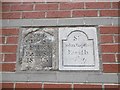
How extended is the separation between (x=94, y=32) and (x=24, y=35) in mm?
506

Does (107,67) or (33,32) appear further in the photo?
(33,32)

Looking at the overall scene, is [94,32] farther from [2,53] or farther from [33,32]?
[2,53]

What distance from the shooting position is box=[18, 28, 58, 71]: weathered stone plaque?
65.0 inches

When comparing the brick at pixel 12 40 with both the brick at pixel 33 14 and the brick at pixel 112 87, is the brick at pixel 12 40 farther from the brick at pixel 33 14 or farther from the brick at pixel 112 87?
the brick at pixel 112 87

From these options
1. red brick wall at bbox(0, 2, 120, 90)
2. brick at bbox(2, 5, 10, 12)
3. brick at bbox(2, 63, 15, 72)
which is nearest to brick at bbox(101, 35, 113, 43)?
red brick wall at bbox(0, 2, 120, 90)

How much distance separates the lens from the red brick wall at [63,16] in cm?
162

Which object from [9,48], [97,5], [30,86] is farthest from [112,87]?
[9,48]

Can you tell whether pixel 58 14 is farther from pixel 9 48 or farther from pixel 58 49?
pixel 9 48

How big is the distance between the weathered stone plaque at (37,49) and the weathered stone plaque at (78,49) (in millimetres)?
61

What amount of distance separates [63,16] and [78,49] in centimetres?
30

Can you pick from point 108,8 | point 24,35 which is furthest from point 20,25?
point 108,8

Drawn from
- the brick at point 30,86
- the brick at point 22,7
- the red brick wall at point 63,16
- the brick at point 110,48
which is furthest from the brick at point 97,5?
the brick at point 30,86

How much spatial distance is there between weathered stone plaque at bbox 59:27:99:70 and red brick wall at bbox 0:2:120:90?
0.06 metres

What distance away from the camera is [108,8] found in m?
1.83
